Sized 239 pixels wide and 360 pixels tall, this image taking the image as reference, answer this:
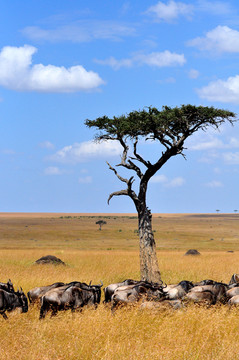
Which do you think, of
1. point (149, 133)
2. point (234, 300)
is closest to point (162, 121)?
point (149, 133)

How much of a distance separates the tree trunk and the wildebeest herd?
737 centimetres

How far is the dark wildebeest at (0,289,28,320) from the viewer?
1225 centimetres

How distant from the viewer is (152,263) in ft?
71.7

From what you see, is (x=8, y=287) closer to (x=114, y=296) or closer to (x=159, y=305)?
(x=114, y=296)

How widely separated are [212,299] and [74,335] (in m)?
5.19

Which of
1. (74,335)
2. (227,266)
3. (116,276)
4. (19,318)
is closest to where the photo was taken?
(74,335)

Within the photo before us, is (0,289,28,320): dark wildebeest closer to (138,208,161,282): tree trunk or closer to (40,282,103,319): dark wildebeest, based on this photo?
(40,282,103,319): dark wildebeest

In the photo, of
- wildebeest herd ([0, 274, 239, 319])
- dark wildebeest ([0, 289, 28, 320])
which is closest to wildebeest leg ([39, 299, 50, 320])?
wildebeest herd ([0, 274, 239, 319])

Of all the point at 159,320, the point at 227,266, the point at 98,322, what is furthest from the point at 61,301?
the point at 227,266

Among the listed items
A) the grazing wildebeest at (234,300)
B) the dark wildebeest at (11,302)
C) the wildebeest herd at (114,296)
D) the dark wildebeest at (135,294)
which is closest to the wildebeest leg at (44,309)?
the wildebeest herd at (114,296)

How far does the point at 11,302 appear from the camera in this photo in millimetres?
12555

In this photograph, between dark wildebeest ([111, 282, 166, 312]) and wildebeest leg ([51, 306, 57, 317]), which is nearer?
wildebeest leg ([51, 306, 57, 317])

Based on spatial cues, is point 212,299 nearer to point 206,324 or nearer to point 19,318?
point 206,324

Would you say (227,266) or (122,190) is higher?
(122,190)
